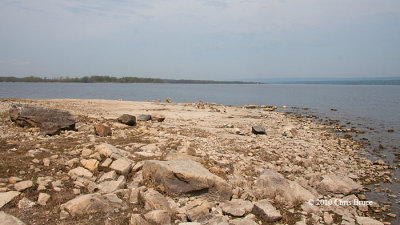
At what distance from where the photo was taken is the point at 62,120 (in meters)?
11.5

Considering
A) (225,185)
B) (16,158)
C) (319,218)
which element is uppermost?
(16,158)

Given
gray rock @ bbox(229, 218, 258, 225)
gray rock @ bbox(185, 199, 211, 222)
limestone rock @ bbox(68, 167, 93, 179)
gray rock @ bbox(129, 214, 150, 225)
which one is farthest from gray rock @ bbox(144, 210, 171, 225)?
limestone rock @ bbox(68, 167, 93, 179)

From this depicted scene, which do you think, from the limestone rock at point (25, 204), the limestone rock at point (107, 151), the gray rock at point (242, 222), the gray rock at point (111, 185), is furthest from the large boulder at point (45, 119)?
the gray rock at point (242, 222)

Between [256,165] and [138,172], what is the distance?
417 centimetres

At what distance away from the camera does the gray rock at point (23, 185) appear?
20.0 feet

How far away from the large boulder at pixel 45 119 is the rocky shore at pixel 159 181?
43 mm

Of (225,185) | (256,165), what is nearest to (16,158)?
(225,185)

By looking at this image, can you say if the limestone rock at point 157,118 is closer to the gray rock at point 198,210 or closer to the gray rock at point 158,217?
the gray rock at point 198,210

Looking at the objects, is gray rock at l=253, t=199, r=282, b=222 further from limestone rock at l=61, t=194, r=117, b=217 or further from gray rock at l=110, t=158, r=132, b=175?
gray rock at l=110, t=158, r=132, b=175

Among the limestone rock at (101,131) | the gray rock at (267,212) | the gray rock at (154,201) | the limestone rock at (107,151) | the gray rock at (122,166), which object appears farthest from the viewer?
the limestone rock at (101,131)

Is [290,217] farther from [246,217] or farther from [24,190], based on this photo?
[24,190]

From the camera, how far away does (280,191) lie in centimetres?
738

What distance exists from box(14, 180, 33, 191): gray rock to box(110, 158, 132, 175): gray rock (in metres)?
1.91

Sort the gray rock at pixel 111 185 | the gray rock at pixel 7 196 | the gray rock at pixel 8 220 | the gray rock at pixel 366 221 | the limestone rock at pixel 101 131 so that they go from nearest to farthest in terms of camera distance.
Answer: the gray rock at pixel 8 220 → the gray rock at pixel 7 196 → the gray rock at pixel 366 221 → the gray rock at pixel 111 185 → the limestone rock at pixel 101 131
